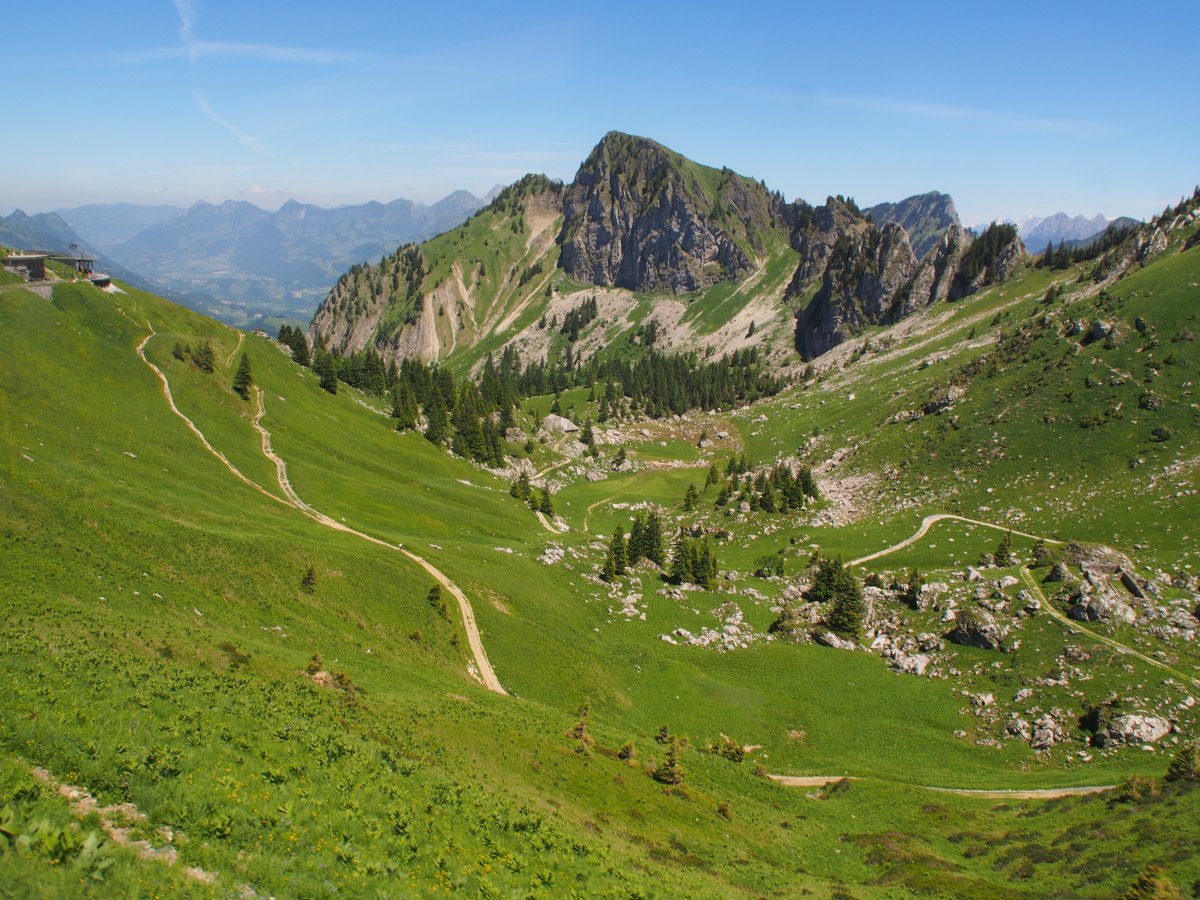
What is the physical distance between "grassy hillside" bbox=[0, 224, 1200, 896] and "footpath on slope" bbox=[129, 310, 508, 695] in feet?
3.60

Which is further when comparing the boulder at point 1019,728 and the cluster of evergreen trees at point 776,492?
the cluster of evergreen trees at point 776,492

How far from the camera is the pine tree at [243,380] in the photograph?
330 ft

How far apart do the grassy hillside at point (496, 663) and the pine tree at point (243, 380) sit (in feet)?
6.29

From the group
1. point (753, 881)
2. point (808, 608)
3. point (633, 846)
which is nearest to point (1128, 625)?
point (808, 608)

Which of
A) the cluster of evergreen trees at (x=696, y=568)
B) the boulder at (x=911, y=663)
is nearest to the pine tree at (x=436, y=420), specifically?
the cluster of evergreen trees at (x=696, y=568)

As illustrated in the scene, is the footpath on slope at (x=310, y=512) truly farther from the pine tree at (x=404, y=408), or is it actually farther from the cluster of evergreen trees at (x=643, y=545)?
the pine tree at (x=404, y=408)

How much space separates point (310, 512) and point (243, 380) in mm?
42495

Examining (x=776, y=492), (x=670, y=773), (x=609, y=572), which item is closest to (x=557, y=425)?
(x=776, y=492)

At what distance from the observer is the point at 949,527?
90125mm

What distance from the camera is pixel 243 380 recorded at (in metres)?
102

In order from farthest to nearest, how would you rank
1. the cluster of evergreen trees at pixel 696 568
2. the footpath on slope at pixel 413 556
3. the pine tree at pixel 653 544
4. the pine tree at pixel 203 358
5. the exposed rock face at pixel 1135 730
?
the pine tree at pixel 203 358, the pine tree at pixel 653 544, the cluster of evergreen trees at pixel 696 568, the footpath on slope at pixel 413 556, the exposed rock face at pixel 1135 730

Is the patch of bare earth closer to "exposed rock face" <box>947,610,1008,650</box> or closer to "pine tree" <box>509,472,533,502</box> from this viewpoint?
"exposed rock face" <box>947,610,1008,650</box>

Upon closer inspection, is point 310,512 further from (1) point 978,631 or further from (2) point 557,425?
(2) point 557,425

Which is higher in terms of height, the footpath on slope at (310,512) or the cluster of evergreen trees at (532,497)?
the footpath on slope at (310,512)
